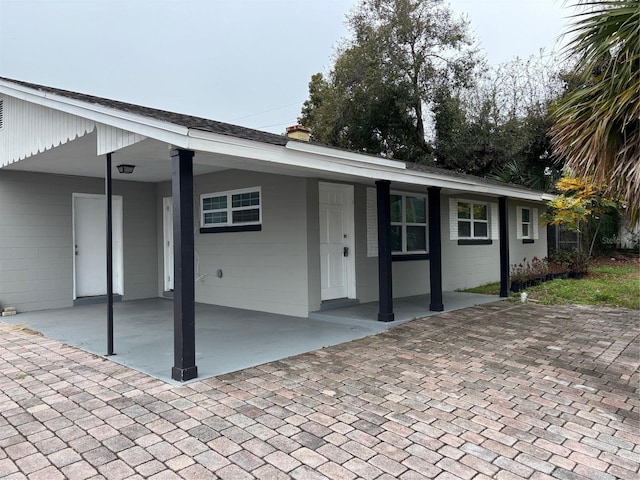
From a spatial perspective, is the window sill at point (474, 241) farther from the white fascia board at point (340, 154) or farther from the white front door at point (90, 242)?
the white front door at point (90, 242)

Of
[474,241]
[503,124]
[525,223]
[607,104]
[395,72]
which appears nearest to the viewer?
[607,104]

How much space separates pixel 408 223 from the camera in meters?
9.36

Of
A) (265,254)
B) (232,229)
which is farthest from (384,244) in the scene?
(232,229)

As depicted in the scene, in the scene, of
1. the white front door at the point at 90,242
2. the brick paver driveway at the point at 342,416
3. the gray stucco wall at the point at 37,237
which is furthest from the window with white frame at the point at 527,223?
the gray stucco wall at the point at 37,237

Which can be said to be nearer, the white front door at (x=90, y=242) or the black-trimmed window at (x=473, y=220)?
the white front door at (x=90, y=242)

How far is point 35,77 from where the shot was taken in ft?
66.4

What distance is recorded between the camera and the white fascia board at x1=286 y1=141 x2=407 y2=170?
4.97m

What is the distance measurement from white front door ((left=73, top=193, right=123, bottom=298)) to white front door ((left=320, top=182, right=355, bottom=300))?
4.37m

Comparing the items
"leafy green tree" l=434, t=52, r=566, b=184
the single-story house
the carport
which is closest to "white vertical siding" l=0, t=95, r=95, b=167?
the single-story house

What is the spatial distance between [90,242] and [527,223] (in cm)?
1157

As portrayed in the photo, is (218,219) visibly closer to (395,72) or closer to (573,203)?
(573,203)

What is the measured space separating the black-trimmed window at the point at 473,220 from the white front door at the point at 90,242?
7687mm

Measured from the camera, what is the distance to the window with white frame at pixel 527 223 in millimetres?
12834

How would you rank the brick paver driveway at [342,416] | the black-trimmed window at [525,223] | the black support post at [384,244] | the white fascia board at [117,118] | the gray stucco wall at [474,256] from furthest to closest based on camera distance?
the black-trimmed window at [525,223] < the gray stucco wall at [474,256] < the black support post at [384,244] < the white fascia board at [117,118] < the brick paver driveway at [342,416]
